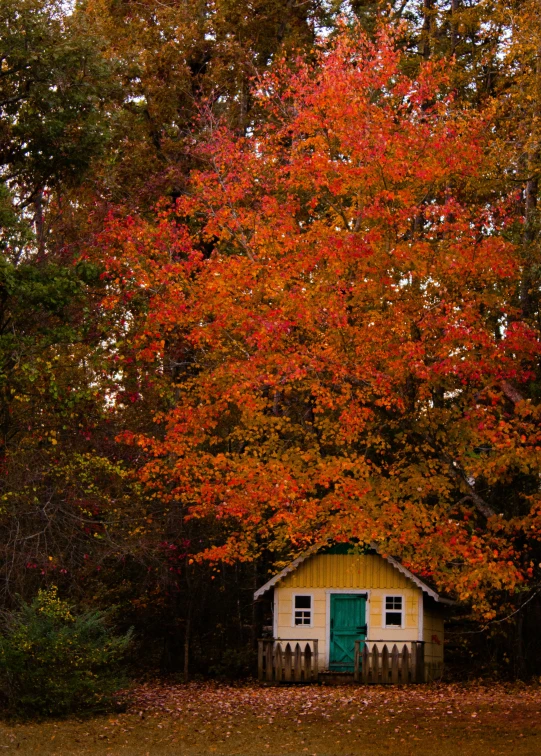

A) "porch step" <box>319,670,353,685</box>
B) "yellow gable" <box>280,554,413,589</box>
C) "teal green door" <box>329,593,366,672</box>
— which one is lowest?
"porch step" <box>319,670,353,685</box>

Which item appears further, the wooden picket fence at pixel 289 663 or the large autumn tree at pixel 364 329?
the wooden picket fence at pixel 289 663

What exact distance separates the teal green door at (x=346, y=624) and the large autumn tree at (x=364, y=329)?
8.68 feet

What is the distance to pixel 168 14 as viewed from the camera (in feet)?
99.6

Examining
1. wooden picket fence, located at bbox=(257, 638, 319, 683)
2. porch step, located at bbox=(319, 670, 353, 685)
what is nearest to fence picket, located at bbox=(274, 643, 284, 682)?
wooden picket fence, located at bbox=(257, 638, 319, 683)

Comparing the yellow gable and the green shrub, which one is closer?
the green shrub

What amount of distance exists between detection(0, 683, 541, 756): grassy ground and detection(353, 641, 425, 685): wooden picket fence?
2.88 ft

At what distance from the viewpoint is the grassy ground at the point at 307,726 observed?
53.4 feet

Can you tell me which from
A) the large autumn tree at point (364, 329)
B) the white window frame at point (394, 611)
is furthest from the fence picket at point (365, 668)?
the large autumn tree at point (364, 329)

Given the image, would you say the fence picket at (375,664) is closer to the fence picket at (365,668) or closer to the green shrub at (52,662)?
the fence picket at (365,668)

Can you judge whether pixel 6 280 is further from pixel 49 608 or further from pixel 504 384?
pixel 504 384

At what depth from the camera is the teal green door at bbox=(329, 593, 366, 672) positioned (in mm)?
26250

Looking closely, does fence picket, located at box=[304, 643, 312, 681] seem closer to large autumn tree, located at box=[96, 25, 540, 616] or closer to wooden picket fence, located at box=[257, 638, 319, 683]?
wooden picket fence, located at box=[257, 638, 319, 683]

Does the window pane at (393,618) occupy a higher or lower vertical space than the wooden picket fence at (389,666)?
higher

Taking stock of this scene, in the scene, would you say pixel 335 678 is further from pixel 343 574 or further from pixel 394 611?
pixel 343 574
